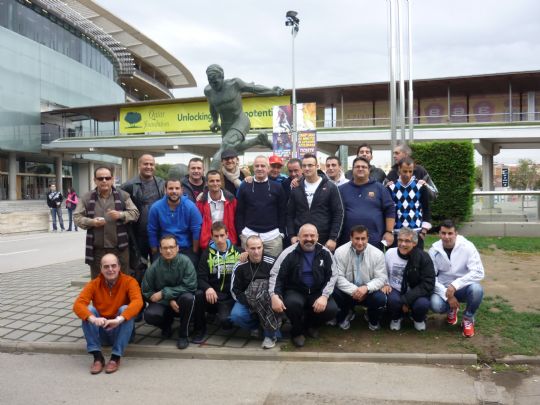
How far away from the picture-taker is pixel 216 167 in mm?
8430

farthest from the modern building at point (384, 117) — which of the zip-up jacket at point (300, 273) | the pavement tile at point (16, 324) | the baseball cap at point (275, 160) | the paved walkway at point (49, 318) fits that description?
the pavement tile at point (16, 324)

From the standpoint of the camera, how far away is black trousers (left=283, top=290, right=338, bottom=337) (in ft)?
14.8

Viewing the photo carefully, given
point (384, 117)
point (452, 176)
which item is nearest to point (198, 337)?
point (452, 176)

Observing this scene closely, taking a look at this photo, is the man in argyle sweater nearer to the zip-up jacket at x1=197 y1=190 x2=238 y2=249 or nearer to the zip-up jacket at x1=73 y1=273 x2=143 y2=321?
the zip-up jacket at x1=197 y1=190 x2=238 y2=249

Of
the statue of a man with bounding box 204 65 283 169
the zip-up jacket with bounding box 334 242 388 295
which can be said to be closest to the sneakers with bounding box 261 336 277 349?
the zip-up jacket with bounding box 334 242 388 295

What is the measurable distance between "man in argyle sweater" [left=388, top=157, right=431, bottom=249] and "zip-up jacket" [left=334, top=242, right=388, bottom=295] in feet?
2.63

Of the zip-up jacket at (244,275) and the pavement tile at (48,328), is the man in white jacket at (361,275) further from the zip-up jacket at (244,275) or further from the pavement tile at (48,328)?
the pavement tile at (48,328)

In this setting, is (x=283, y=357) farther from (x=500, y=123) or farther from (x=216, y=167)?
(x=500, y=123)

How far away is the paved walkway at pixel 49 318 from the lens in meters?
4.87

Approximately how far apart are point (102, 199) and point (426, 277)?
3.68 metres

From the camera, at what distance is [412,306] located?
15.7 ft

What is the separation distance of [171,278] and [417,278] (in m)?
2.65

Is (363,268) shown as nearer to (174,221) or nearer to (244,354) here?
(244,354)

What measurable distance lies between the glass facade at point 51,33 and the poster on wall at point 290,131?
26570 millimetres
